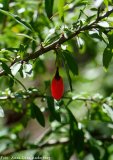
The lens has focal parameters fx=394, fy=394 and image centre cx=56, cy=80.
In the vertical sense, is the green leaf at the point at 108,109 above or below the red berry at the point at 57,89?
below

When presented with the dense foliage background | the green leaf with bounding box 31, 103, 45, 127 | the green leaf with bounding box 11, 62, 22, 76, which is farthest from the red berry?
the green leaf with bounding box 31, 103, 45, 127

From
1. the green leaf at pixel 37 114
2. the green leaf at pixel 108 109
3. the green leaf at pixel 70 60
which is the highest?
the green leaf at pixel 70 60

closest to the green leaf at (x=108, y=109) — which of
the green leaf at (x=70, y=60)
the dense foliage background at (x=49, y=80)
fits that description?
the dense foliage background at (x=49, y=80)

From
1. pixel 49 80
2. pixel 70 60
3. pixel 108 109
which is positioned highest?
pixel 70 60

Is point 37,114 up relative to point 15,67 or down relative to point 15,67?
down

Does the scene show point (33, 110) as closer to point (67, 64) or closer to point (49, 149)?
point (67, 64)

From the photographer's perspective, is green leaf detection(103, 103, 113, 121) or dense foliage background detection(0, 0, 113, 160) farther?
green leaf detection(103, 103, 113, 121)

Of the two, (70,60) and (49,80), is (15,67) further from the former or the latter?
(49,80)

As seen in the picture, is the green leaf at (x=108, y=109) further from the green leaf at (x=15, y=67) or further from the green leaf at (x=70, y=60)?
the green leaf at (x=15, y=67)

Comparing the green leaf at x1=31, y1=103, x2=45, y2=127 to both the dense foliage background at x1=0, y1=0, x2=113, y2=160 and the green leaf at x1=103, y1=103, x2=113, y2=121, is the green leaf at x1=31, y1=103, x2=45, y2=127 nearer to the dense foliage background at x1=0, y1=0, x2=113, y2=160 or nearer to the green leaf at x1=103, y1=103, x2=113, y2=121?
the dense foliage background at x1=0, y1=0, x2=113, y2=160

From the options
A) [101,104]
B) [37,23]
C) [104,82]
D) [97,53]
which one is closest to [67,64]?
[101,104]

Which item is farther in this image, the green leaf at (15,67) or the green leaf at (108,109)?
the green leaf at (108,109)

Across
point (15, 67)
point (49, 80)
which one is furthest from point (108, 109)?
point (15, 67)

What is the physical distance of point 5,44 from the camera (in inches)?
82.6
